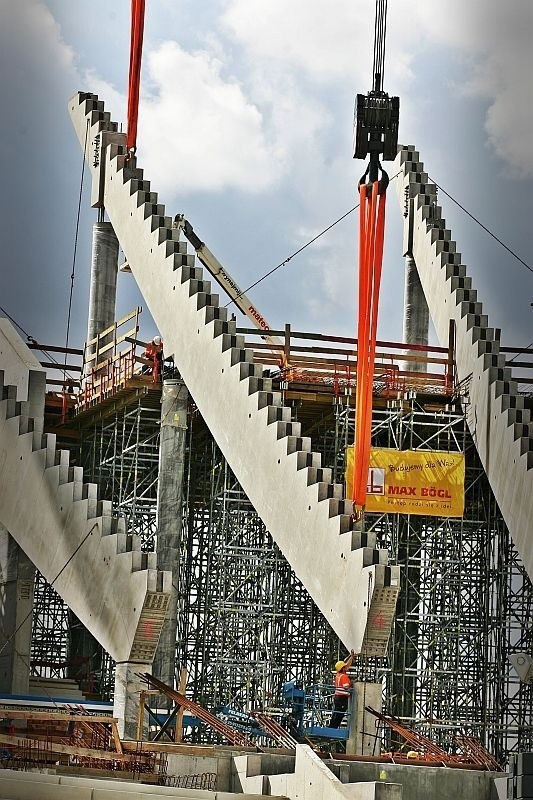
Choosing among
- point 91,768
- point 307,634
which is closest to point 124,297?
point 307,634

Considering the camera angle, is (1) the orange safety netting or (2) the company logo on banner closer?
(1) the orange safety netting

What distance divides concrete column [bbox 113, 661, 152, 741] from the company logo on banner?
9242mm

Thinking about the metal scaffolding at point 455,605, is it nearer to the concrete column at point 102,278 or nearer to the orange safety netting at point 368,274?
the orange safety netting at point 368,274

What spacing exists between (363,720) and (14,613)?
11671mm

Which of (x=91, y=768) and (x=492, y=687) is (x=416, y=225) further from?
(x=91, y=768)

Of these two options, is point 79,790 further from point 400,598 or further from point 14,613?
point 400,598

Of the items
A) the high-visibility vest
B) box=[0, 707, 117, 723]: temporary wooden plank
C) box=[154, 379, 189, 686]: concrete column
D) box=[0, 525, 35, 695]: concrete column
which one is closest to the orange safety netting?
box=[154, 379, 189, 686]: concrete column

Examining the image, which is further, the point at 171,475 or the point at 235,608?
the point at 235,608

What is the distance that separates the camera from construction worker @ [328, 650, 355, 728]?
3691cm

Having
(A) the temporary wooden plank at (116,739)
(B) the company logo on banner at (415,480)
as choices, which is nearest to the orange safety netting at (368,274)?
A: (B) the company logo on banner at (415,480)

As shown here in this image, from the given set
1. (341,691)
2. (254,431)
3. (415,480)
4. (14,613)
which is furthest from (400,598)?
(341,691)

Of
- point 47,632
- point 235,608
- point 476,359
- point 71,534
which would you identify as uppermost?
point 476,359

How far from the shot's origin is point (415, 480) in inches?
1795

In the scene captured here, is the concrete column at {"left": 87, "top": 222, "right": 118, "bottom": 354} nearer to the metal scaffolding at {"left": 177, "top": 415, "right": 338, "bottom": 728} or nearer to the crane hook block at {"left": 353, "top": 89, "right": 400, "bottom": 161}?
the metal scaffolding at {"left": 177, "top": 415, "right": 338, "bottom": 728}
